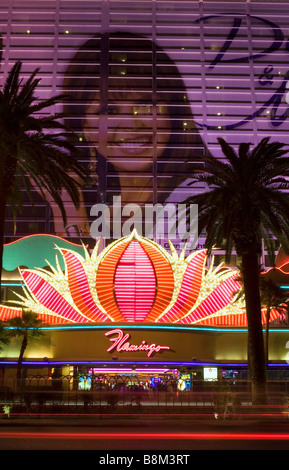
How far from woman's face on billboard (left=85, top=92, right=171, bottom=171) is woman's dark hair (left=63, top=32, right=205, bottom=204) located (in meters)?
1.02

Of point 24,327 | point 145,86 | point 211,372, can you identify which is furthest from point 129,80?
point 211,372

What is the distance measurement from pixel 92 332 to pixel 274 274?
1515 centimetres

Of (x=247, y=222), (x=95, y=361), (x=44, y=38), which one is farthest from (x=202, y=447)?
(x=44, y=38)

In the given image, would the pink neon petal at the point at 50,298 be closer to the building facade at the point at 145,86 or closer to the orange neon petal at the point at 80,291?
the orange neon petal at the point at 80,291

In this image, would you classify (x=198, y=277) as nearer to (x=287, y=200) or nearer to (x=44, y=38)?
(x=287, y=200)

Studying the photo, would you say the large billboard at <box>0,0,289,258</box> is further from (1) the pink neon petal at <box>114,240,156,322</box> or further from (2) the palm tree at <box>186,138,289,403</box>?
(2) the palm tree at <box>186,138,289,403</box>

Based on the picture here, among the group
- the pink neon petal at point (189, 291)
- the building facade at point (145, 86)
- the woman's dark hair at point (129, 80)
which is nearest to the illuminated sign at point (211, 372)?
the pink neon petal at point (189, 291)

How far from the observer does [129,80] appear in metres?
104

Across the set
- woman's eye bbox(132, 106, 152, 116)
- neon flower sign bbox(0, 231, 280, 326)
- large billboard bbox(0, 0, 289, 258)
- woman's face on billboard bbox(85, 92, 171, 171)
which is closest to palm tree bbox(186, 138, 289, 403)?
neon flower sign bbox(0, 231, 280, 326)

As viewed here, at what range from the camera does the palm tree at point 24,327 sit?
138 feet

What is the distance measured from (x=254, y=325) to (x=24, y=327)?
2053 centimetres

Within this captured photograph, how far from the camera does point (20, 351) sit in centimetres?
4462

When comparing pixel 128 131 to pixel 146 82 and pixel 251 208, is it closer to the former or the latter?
pixel 146 82

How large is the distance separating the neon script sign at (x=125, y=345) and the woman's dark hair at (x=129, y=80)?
202ft
